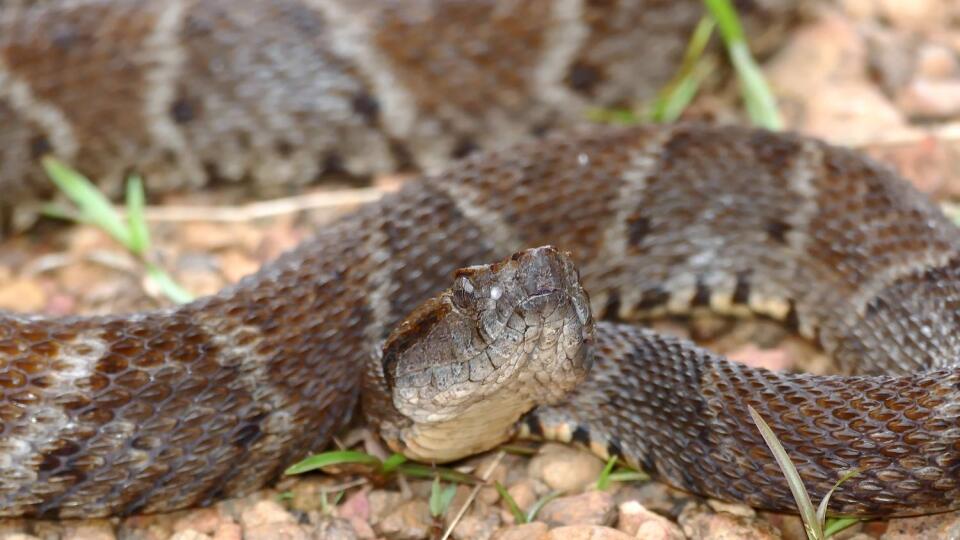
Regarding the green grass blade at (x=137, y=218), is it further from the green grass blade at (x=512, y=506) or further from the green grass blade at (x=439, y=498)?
the green grass blade at (x=512, y=506)

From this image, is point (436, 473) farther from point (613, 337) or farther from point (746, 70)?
point (746, 70)

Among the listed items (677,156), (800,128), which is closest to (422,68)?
(677,156)

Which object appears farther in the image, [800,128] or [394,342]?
[800,128]

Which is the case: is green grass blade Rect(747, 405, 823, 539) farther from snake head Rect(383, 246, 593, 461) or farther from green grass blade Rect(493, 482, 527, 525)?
green grass blade Rect(493, 482, 527, 525)

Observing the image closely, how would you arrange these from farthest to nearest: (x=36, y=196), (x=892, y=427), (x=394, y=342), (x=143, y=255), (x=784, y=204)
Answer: (x=36, y=196) < (x=143, y=255) < (x=784, y=204) < (x=394, y=342) < (x=892, y=427)

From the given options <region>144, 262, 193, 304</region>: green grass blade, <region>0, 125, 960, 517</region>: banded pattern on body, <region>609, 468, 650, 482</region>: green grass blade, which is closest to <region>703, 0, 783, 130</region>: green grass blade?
<region>0, 125, 960, 517</region>: banded pattern on body

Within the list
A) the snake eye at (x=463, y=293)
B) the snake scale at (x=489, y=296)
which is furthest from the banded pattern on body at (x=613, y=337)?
the snake eye at (x=463, y=293)

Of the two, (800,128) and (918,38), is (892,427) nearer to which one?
(800,128)
